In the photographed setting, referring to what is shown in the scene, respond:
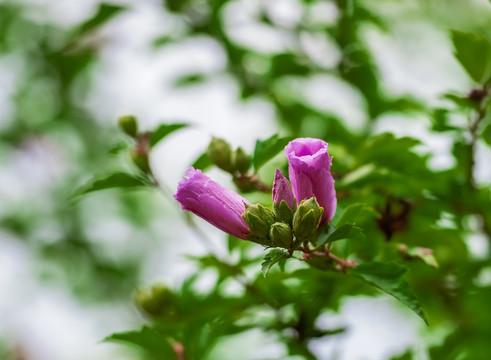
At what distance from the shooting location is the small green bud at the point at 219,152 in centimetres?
104

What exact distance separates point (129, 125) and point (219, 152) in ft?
0.83

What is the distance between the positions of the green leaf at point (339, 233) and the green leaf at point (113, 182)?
0.48 metres

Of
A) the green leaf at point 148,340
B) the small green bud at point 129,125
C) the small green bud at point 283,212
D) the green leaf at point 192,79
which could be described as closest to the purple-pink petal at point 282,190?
the small green bud at point 283,212

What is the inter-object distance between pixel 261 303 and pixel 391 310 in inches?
65.0

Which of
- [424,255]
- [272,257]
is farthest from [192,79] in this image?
[272,257]

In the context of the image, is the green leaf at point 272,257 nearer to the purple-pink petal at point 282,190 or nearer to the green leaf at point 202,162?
the purple-pink petal at point 282,190

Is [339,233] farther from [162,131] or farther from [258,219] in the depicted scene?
[162,131]

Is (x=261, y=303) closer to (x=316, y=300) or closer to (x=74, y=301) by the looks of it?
(x=316, y=300)

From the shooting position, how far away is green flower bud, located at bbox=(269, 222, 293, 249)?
29.7 inches

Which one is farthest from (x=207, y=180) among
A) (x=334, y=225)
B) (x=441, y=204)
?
(x=441, y=204)

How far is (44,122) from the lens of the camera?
3432mm

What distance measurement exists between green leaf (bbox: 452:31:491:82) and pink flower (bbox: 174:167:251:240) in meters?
0.61

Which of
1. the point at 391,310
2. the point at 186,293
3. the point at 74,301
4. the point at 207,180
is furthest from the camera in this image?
the point at 74,301

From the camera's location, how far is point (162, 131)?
3.77ft
